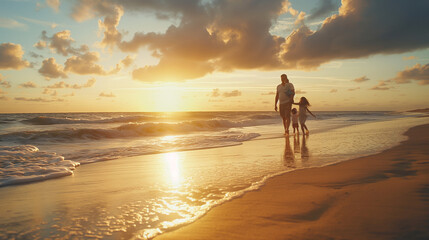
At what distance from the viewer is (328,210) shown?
2432 millimetres

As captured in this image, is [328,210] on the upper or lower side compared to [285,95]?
lower

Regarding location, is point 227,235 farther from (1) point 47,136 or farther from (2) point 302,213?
(1) point 47,136

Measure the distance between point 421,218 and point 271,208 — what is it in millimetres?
1238

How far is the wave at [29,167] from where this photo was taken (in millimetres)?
4867

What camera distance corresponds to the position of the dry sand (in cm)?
200

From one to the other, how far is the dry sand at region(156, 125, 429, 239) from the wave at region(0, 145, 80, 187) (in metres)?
4.06

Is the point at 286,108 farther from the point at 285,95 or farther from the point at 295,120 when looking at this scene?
the point at 295,120

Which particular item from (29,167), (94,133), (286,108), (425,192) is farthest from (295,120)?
(94,133)

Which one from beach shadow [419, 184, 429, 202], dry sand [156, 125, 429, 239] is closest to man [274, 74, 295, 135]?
dry sand [156, 125, 429, 239]

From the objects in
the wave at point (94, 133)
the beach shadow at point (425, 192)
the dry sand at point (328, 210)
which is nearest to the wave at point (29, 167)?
the dry sand at point (328, 210)

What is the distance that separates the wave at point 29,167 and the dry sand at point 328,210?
4065 millimetres

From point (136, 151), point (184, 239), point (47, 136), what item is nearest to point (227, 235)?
point (184, 239)

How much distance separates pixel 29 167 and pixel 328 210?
19.8 feet

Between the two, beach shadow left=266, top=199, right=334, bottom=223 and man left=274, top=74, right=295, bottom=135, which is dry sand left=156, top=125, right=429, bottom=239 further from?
man left=274, top=74, right=295, bottom=135
